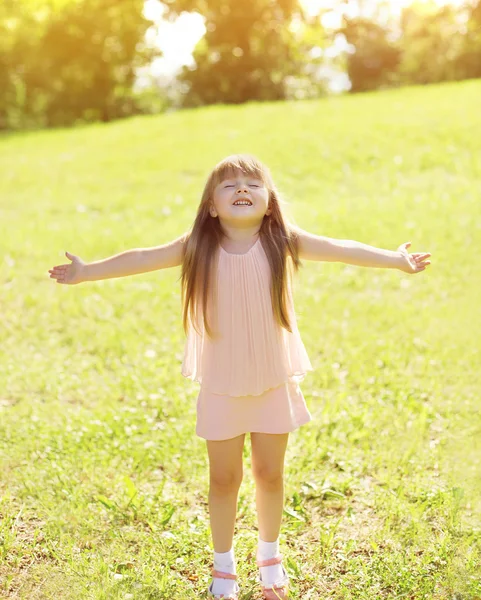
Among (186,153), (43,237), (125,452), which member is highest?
(186,153)

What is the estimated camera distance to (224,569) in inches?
128

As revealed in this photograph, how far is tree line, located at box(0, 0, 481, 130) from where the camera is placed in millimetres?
20344

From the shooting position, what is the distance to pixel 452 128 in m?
12.6

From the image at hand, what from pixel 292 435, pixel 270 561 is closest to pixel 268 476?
pixel 270 561

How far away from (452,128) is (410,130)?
2.18ft

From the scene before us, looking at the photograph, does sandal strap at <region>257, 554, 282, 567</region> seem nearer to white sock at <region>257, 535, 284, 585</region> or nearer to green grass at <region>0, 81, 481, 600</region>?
white sock at <region>257, 535, 284, 585</region>

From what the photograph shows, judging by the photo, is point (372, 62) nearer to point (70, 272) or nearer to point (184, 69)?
point (184, 69)

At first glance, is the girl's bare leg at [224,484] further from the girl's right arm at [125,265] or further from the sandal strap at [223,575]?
the girl's right arm at [125,265]

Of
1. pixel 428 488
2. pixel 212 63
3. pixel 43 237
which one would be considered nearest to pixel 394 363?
pixel 428 488

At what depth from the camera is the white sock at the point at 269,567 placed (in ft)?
10.6

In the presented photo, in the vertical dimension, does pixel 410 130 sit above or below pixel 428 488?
above

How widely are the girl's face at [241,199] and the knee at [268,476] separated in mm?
951

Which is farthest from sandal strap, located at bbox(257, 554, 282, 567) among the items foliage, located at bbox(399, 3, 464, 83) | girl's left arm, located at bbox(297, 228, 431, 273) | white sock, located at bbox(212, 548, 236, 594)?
foliage, located at bbox(399, 3, 464, 83)

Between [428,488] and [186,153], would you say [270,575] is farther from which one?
[186,153]
